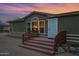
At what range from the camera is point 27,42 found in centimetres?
534

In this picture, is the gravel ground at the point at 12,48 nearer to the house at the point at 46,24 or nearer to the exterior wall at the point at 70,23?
the house at the point at 46,24

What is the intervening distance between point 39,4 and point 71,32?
0.84 m

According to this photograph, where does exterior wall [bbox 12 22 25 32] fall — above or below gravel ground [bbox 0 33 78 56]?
above

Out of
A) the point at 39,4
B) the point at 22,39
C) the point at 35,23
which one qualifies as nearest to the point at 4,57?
the point at 22,39

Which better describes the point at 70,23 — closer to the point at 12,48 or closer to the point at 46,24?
the point at 46,24

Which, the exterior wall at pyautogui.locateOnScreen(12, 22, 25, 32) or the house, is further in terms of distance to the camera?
the exterior wall at pyautogui.locateOnScreen(12, 22, 25, 32)

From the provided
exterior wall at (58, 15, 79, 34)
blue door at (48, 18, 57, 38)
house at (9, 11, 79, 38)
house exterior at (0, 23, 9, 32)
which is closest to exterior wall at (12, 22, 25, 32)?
house at (9, 11, 79, 38)

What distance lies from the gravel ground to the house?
0.47 ft

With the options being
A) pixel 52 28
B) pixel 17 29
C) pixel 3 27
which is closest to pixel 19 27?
pixel 17 29

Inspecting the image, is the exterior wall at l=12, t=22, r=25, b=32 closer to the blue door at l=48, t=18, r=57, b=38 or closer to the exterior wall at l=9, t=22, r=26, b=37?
the exterior wall at l=9, t=22, r=26, b=37

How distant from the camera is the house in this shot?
5094 mm

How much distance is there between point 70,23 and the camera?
16.7ft

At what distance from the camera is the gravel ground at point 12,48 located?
5176mm

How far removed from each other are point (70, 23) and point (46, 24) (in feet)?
1.63
